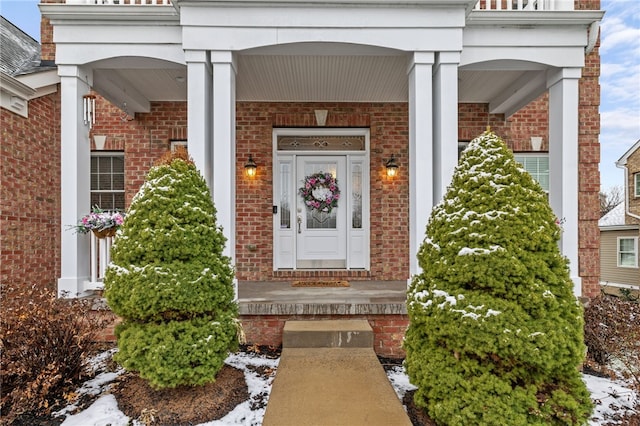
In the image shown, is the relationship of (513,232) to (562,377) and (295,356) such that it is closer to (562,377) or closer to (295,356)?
(562,377)

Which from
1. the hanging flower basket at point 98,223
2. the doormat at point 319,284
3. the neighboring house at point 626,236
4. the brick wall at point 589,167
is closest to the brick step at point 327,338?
the doormat at point 319,284

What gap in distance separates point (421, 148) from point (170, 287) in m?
2.91

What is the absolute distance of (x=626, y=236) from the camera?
1284 cm

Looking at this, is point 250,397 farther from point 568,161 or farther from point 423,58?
point 568,161

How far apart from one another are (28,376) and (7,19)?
6839 millimetres

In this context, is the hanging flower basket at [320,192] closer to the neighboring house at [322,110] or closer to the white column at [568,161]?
the neighboring house at [322,110]

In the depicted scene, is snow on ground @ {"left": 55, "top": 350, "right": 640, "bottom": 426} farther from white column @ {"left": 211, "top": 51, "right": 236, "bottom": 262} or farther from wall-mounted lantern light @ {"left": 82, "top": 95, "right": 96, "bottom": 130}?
wall-mounted lantern light @ {"left": 82, "top": 95, "right": 96, "bottom": 130}

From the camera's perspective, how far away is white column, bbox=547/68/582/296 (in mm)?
4191

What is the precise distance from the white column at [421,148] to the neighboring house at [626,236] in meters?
12.4

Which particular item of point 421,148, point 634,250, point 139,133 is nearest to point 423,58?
point 421,148

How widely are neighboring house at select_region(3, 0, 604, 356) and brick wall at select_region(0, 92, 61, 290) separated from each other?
216 millimetres

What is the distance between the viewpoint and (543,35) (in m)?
4.23

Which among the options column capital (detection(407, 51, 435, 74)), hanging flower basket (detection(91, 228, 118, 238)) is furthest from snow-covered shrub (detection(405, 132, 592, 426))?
hanging flower basket (detection(91, 228, 118, 238))

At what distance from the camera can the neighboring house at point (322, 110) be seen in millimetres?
3979
